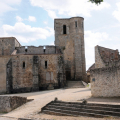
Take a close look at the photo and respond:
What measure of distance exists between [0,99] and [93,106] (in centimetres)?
907

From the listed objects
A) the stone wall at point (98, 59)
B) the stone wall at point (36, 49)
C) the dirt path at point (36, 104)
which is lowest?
the dirt path at point (36, 104)

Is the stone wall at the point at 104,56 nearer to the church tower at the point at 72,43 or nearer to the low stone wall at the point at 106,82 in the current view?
the low stone wall at the point at 106,82

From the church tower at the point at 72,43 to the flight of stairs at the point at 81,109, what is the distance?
69.3ft

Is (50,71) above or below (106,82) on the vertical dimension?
above

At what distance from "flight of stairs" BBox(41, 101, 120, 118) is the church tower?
21.1 m

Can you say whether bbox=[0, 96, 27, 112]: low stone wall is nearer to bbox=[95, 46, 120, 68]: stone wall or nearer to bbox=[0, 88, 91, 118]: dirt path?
bbox=[0, 88, 91, 118]: dirt path

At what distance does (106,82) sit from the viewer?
1328 cm

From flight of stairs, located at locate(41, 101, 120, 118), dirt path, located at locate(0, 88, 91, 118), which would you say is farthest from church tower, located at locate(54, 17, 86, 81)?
flight of stairs, located at locate(41, 101, 120, 118)

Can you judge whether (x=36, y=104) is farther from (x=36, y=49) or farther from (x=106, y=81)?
(x=36, y=49)

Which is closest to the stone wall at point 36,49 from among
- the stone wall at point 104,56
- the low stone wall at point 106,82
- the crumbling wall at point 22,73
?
the crumbling wall at point 22,73

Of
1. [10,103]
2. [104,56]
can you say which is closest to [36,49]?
[104,56]

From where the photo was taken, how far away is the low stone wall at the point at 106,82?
1266cm

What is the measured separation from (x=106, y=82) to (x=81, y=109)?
3536mm

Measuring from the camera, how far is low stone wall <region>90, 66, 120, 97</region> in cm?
1266
